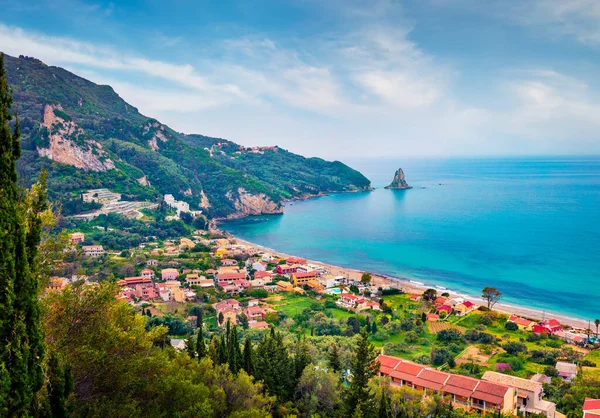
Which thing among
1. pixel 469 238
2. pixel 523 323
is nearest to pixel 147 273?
pixel 523 323

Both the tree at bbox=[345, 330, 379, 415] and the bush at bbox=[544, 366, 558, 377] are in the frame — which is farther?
the bush at bbox=[544, 366, 558, 377]

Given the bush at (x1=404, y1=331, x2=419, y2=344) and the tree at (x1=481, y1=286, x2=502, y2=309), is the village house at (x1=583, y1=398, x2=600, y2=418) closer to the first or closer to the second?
the bush at (x1=404, y1=331, x2=419, y2=344)

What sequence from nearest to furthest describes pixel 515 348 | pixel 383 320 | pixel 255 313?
1. pixel 515 348
2. pixel 383 320
3. pixel 255 313

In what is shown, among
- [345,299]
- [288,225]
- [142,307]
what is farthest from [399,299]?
[288,225]

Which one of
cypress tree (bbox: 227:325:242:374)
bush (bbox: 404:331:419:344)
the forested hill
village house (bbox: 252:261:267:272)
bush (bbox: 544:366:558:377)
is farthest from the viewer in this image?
the forested hill

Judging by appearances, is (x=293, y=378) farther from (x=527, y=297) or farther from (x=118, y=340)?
(x=527, y=297)

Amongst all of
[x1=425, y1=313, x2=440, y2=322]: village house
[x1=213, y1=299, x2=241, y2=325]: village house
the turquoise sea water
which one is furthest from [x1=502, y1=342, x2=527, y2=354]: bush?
[x1=213, y1=299, x2=241, y2=325]: village house

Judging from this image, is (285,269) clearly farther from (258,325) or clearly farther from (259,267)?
(258,325)
